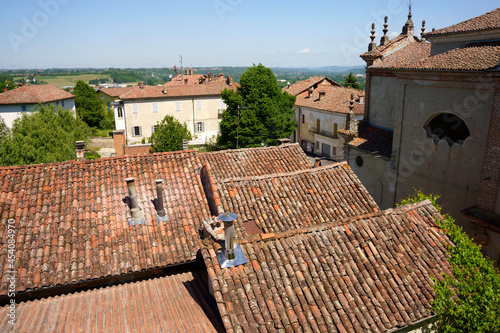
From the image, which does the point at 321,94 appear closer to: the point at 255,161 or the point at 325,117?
the point at 325,117

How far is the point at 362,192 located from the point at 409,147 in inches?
243

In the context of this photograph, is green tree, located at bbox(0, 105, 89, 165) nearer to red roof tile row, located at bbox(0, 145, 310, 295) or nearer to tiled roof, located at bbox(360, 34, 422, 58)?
red roof tile row, located at bbox(0, 145, 310, 295)

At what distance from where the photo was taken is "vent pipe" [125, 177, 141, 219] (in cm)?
983

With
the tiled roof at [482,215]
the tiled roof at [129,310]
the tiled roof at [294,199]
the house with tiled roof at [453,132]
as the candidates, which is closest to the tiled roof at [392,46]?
the house with tiled roof at [453,132]

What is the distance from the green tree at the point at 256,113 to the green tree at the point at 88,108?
41332mm

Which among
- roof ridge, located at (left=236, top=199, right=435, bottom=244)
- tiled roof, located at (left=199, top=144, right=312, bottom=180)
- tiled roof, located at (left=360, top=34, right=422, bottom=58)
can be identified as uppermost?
tiled roof, located at (left=360, top=34, right=422, bottom=58)

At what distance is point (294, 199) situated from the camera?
11047 millimetres

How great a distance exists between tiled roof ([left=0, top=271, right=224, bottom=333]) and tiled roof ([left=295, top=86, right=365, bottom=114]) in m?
29.5

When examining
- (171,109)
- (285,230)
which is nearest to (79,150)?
(285,230)

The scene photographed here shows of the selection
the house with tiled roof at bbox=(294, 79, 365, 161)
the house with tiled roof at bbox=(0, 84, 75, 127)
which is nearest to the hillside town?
the house with tiled roof at bbox=(294, 79, 365, 161)

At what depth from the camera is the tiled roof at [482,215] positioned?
11.7 meters

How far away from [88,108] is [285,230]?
2469 inches

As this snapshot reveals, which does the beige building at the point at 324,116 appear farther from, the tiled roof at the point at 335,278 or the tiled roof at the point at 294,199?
the tiled roof at the point at 335,278

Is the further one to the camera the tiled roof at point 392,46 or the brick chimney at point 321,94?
the brick chimney at point 321,94
